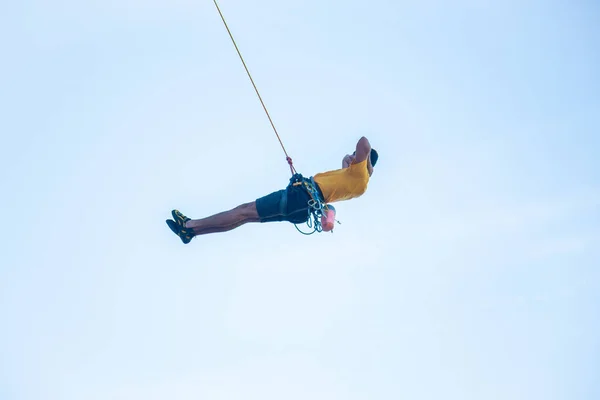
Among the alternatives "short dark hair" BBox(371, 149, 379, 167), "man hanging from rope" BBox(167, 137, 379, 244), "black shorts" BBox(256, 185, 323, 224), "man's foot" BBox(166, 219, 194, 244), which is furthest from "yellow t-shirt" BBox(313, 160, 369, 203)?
"man's foot" BBox(166, 219, 194, 244)

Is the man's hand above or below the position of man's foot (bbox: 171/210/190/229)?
above

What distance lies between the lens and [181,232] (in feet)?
28.4

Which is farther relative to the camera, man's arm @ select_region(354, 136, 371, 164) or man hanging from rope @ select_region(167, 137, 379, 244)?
man hanging from rope @ select_region(167, 137, 379, 244)

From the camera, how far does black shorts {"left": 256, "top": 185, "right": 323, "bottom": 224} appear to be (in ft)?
28.3

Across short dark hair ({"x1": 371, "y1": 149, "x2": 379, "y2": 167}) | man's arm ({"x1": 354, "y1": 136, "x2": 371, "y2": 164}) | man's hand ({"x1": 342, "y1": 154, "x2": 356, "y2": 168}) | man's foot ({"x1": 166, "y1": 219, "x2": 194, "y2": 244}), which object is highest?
short dark hair ({"x1": 371, "y1": 149, "x2": 379, "y2": 167})

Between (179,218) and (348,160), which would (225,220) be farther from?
(348,160)

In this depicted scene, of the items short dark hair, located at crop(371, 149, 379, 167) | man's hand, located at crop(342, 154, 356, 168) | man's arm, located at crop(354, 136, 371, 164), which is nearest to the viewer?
man's arm, located at crop(354, 136, 371, 164)

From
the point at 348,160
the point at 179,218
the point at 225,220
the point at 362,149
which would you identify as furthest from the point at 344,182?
the point at 179,218

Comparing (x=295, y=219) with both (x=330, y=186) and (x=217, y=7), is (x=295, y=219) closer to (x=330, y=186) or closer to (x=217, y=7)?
(x=330, y=186)

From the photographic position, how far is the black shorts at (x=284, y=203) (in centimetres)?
864

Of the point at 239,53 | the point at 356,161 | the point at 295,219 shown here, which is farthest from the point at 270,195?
the point at 239,53

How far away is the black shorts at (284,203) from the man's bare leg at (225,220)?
9 centimetres

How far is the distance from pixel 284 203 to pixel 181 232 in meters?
1.15

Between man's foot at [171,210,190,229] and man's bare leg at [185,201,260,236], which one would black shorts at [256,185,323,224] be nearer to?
man's bare leg at [185,201,260,236]
